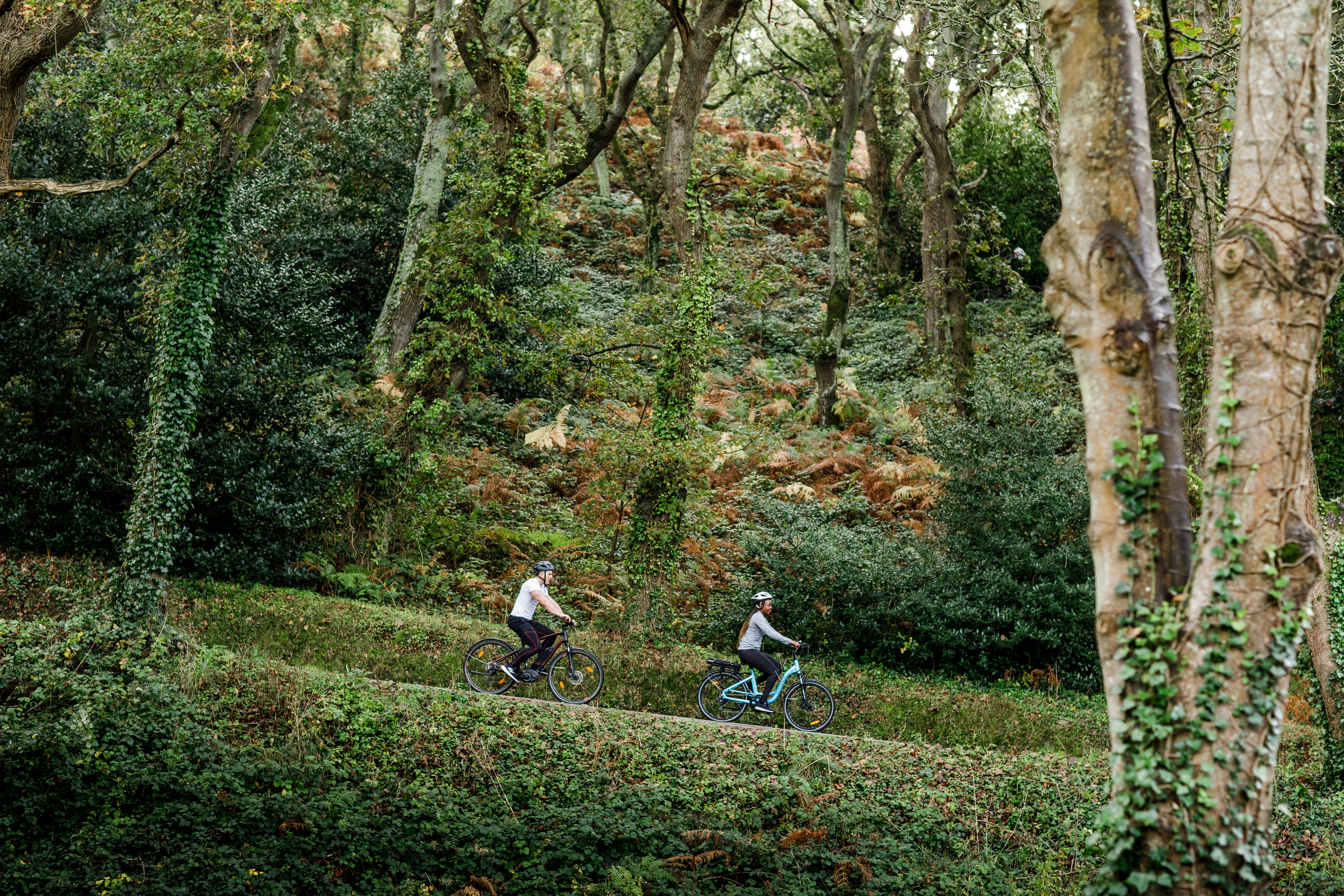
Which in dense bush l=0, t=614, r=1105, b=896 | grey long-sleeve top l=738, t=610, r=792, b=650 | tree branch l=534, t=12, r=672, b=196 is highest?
tree branch l=534, t=12, r=672, b=196

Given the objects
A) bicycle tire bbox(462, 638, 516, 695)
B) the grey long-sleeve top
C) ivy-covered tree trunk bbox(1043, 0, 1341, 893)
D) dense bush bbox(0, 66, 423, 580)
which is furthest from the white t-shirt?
ivy-covered tree trunk bbox(1043, 0, 1341, 893)

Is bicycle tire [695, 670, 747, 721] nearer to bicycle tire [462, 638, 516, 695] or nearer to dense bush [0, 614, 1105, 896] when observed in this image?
dense bush [0, 614, 1105, 896]

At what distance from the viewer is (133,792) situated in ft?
27.4

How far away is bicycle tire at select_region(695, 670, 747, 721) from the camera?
38.5 ft

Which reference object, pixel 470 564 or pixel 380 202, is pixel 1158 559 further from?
pixel 380 202

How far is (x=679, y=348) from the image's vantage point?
14742mm

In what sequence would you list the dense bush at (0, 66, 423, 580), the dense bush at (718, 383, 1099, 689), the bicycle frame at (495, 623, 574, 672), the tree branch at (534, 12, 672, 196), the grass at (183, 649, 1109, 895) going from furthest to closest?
the tree branch at (534, 12, 672, 196) < the dense bush at (718, 383, 1099, 689) < the dense bush at (0, 66, 423, 580) < the bicycle frame at (495, 623, 574, 672) < the grass at (183, 649, 1109, 895)

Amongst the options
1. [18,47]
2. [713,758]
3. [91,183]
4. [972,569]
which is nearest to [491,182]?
[91,183]

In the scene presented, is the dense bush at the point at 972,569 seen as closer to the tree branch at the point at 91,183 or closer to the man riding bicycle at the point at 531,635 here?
the man riding bicycle at the point at 531,635

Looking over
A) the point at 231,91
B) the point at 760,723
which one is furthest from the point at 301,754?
the point at 231,91

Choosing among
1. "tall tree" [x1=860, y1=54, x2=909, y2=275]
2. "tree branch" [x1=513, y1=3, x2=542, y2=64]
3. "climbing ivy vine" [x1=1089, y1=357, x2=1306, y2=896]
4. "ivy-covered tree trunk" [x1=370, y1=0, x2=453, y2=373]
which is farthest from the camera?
"tall tree" [x1=860, y1=54, x2=909, y2=275]

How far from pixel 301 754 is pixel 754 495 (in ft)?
35.6

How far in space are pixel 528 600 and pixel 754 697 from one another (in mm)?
2847

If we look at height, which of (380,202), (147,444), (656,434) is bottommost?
(147,444)
